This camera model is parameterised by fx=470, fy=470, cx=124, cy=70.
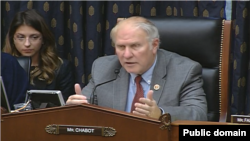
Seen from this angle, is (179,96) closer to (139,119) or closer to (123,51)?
(123,51)

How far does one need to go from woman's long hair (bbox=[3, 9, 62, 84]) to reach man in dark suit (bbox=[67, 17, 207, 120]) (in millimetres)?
818

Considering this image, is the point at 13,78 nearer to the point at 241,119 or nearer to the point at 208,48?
the point at 208,48

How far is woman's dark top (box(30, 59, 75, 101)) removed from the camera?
130 inches

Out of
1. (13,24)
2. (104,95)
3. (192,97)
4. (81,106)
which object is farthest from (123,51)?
(13,24)

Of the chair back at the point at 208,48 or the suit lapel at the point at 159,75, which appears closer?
the suit lapel at the point at 159,75

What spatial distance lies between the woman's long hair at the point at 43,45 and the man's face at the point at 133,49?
962mm

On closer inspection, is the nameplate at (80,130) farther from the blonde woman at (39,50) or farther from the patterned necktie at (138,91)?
the blonde woman at (39,50)

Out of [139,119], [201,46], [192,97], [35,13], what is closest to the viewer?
[139,119]

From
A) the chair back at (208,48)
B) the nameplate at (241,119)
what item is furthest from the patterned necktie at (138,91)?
the nameplate at (241,119)

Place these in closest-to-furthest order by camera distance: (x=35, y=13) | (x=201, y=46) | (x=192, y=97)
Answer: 1. (x=192, y=97)
2. (x=201, y=46)
3. (x=35, y=13)

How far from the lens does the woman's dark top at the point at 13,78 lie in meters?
2.55

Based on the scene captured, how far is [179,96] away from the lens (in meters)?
2.48

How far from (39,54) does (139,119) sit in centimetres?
203

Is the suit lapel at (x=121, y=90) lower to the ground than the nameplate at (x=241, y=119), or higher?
lower
